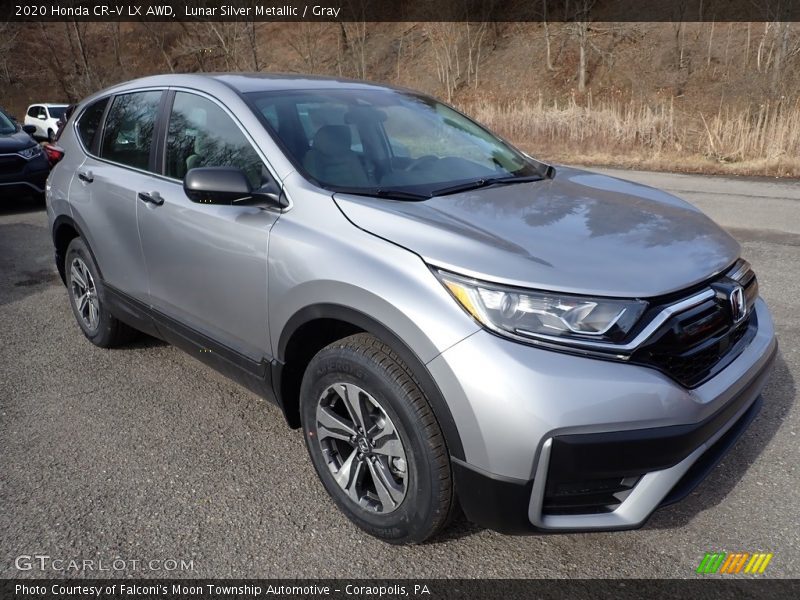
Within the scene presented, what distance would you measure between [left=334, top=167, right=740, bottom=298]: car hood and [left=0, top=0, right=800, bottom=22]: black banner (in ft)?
68.3

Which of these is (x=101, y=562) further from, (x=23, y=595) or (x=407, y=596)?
(x=407, y=596)

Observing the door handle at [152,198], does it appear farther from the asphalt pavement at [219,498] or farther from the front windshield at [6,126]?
the front windshield at [6,126]

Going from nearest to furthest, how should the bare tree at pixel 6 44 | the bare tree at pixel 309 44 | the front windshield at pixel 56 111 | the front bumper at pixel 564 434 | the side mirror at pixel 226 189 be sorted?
the front bumper at pixel 564 434, the side mirror at pixel 226 189, the front windshield at pixel 56 111, the bare tree at pixel 309 44, the bare tree at pixel 6 44

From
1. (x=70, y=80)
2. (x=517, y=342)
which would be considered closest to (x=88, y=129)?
(x=517, y=342)

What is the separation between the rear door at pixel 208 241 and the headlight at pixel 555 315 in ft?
3.61

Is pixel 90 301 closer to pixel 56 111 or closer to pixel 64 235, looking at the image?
pixel 64 235

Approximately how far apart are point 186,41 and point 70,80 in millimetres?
8848

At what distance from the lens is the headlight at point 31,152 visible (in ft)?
30.7

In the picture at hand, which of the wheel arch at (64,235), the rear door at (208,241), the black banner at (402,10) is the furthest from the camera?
the black banner at (402,10)

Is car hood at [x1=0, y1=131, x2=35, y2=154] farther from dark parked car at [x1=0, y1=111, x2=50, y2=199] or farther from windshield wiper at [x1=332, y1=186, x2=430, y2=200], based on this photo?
windshield wiper at [x1=332, y1=186, x2=430, y2=200]

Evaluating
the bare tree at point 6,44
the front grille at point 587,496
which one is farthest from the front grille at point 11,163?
the bare tree at point 6,44

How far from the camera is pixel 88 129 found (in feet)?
14.2

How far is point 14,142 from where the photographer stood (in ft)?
30.7

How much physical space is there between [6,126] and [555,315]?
10937 mm
